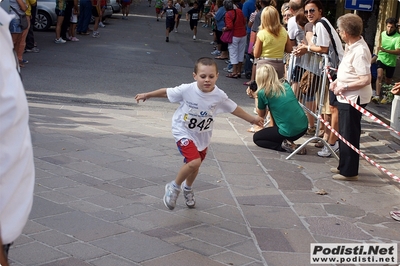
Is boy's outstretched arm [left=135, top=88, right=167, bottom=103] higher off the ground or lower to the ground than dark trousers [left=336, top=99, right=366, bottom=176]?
higher

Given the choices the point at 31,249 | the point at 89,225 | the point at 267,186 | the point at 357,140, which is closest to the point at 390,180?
the point at 357,140

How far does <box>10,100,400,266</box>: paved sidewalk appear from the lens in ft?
14.9

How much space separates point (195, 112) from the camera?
211 inches

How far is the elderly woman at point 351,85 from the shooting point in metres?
6.66

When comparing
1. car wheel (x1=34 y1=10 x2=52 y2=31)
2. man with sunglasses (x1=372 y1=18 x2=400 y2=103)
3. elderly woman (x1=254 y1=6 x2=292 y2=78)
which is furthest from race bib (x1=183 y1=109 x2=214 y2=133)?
car wheel (x1=34 y1=10 x2=52 y2=31)

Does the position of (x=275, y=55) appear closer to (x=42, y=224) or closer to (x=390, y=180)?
(x=390, y=180)

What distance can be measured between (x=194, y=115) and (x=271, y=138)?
2961mm

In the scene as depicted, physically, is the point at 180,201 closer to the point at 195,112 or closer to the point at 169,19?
the point at 195,112

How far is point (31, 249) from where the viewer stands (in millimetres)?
4359

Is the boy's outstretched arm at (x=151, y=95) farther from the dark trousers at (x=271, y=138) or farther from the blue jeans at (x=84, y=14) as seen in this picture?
the blue jeans at (x=84, y=14)

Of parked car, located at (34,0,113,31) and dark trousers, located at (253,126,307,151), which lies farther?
parked car, located at (34,0,113,31)

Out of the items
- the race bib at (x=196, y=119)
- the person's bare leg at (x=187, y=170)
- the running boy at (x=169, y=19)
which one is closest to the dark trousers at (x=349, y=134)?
the race bib at (x=196, y=119)

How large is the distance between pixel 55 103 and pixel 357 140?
5229 mm

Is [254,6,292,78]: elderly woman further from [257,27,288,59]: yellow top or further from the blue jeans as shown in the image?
the blue jeans
